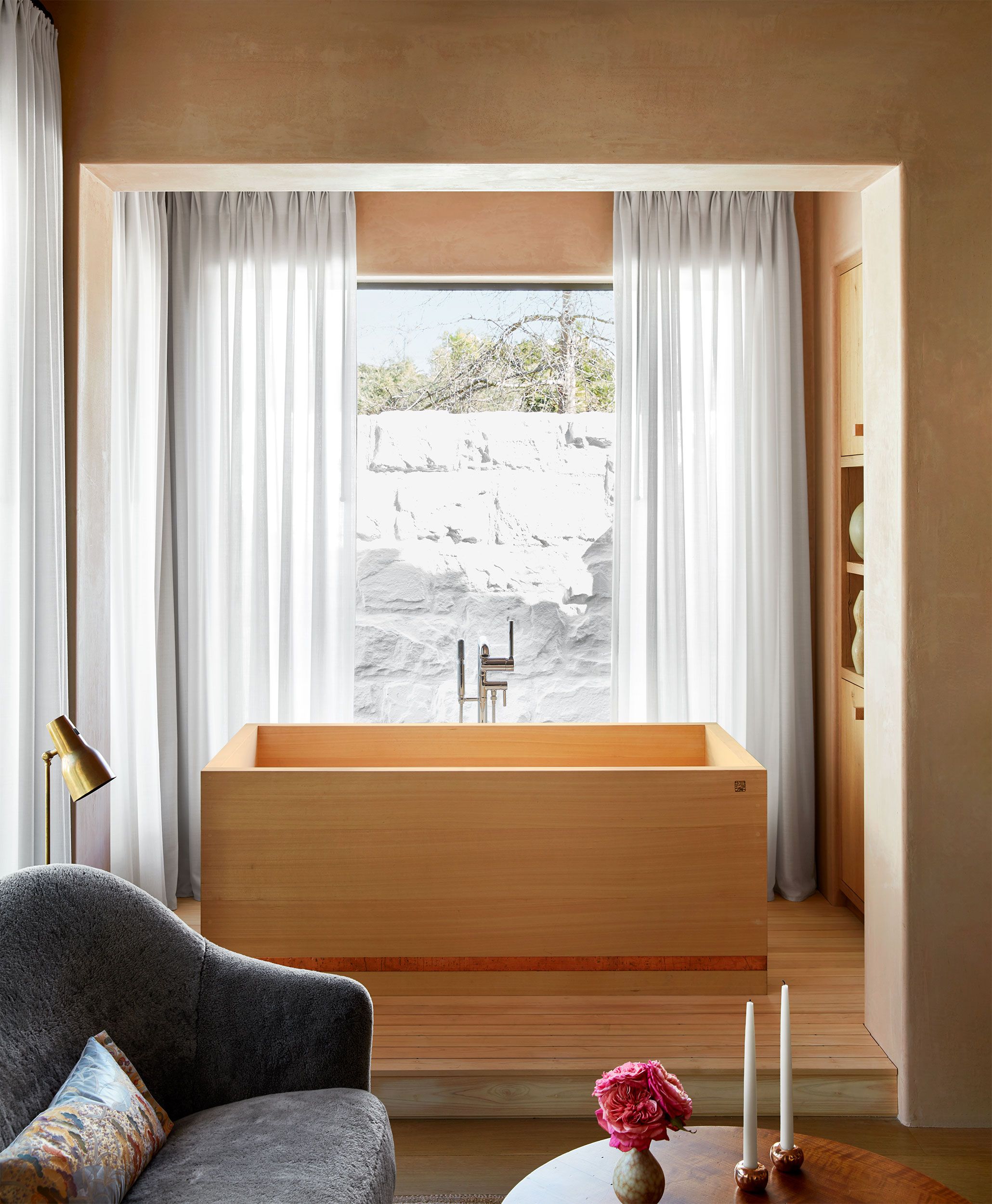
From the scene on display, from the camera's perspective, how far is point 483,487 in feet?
13.5

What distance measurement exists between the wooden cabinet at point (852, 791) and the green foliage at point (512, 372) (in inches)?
58.1

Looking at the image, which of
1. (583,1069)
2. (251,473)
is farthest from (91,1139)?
(251,473)

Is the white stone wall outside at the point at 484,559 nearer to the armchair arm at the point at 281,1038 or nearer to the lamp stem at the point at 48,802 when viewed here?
the lamp stem at the point at 48,802

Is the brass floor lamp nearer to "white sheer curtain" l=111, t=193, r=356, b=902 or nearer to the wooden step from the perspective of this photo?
the wooden step

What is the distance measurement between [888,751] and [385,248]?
258 centimetres

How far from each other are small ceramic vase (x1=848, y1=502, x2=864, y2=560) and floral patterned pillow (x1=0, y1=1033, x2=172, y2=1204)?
2.74 m

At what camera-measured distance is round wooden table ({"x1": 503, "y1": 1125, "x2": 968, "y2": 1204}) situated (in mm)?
1557

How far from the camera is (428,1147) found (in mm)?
2518

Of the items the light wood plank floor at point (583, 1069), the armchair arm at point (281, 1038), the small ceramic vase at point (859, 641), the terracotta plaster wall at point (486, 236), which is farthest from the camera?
the terracotta plaster wall at point (486, 236)

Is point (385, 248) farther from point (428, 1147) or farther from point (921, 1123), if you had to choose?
point (921, 1123)

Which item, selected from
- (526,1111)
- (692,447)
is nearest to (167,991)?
(526,1111)

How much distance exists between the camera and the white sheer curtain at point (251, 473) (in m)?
3.88

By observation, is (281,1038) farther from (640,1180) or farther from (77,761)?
(640,1180)

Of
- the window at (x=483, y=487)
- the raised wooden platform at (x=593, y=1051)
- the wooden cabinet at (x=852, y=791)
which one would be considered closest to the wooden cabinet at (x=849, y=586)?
the wooden cabinet at (x=852, y=791)
